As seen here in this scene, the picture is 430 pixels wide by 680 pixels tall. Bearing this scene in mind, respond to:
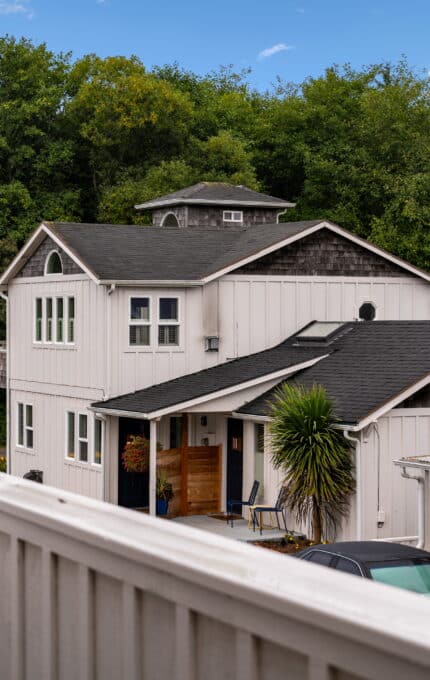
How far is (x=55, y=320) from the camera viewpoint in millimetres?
33281

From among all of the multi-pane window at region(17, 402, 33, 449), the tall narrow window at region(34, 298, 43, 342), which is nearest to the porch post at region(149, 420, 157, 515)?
the tall narrow window at region(34, 298, 43, 342)

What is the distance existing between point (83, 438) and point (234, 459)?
4488 millimetres

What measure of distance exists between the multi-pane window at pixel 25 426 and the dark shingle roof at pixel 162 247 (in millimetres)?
5362

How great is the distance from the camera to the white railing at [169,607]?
2557mm

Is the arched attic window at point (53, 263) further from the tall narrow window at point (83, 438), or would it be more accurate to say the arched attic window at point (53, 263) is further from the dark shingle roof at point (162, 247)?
the tall narrow window at point (83, 438)

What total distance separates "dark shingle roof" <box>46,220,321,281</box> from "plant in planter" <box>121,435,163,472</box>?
3967 millimetres

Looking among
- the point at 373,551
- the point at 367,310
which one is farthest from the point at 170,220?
the point at 373,551

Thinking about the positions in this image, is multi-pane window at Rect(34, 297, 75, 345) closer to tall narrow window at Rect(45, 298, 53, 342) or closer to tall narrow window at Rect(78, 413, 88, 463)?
tall narrow window at Rect(45, 298, 53, 342)

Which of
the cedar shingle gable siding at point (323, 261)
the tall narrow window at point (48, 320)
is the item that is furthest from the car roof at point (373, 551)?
the tall narrow window at point (48, 320)

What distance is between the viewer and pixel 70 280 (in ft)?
105

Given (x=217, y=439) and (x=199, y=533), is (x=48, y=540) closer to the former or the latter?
(x=199, y=533)

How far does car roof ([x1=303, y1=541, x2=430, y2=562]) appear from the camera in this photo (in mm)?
15047

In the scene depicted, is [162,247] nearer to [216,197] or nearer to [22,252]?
[22,252]

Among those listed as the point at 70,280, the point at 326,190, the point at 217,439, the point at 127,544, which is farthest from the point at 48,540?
the point at 326,190
